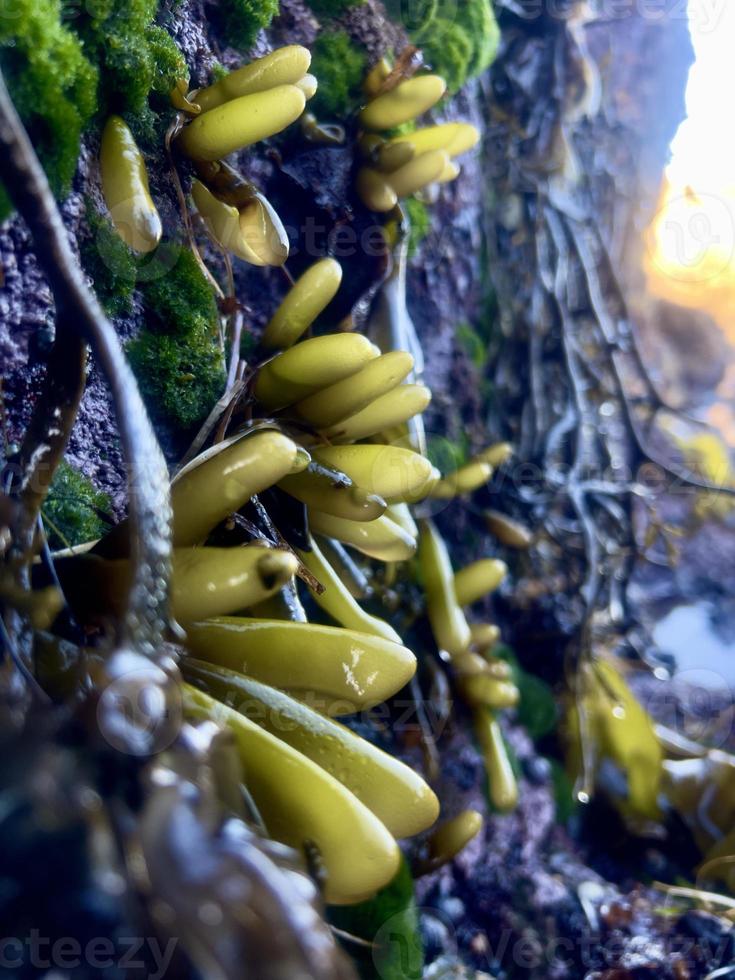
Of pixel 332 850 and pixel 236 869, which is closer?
pixel 236 869

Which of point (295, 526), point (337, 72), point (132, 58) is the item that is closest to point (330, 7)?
point (337, 72)

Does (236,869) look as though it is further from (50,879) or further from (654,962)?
(654,962)

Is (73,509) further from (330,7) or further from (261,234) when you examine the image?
(330,7)

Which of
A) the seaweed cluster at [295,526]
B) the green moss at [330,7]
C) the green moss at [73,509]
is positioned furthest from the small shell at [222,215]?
the green moss at [330,7]

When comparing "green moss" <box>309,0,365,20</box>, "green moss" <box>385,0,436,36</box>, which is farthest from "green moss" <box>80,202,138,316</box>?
"green moss" <box>385,0,436,36</box>

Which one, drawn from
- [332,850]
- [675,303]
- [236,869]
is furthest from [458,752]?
[675,303]

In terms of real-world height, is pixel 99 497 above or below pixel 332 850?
above

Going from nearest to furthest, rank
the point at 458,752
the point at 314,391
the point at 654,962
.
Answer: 1. the point at 314,391
2. the point at 654,962
3. the point at 458,752
